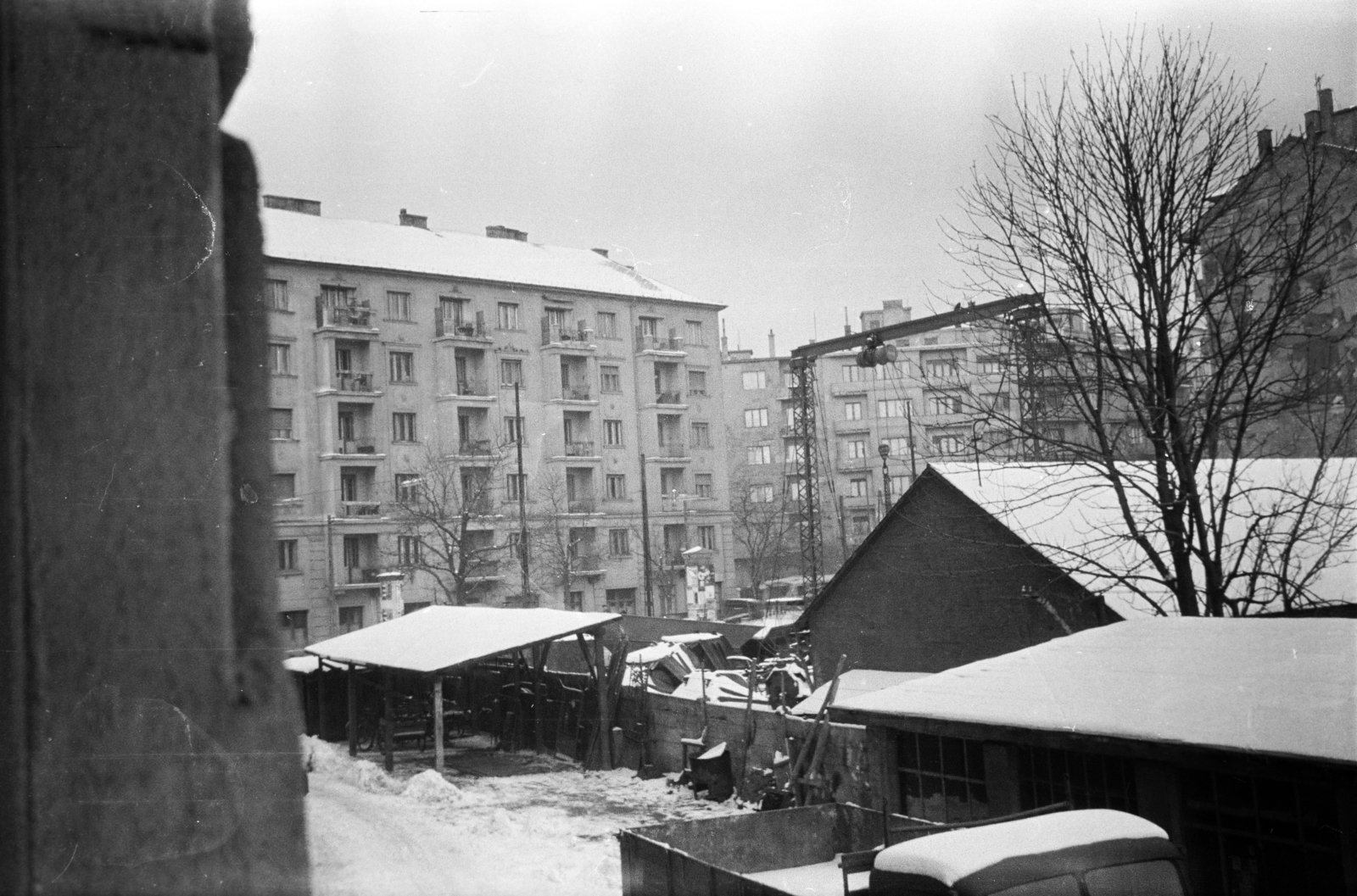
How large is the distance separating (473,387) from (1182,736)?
19.0 meters

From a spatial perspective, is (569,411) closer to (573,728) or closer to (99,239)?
(573,728)

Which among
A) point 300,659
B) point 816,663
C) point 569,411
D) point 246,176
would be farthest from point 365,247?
point 246,176

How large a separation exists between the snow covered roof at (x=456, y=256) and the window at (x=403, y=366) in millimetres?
1986

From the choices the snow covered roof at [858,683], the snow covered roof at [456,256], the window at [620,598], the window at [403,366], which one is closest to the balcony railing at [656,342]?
the snow covered roof at [456,256]

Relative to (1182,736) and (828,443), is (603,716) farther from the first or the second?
(828,443)

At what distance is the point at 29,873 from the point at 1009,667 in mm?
9075

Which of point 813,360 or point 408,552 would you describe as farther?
Result: point 813,360

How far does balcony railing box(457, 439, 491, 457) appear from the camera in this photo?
67.7 ft

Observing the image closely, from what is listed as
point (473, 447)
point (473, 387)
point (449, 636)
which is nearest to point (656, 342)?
point (473, 387)

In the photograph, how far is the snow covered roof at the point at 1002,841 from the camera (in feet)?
15.6

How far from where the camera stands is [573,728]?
17.3 m

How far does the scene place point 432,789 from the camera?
13.5m

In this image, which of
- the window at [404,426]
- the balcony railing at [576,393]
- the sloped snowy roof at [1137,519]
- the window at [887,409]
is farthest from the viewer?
the window at [887,409]

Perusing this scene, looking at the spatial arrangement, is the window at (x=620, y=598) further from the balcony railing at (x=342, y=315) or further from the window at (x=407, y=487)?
the balcony railing at (x=342, y=315)
